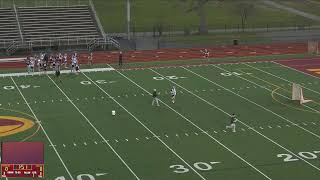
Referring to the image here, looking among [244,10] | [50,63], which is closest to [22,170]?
[50,63]

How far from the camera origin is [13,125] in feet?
94.1

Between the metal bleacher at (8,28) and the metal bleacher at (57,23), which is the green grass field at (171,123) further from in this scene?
the metal bleacher at (57,23)

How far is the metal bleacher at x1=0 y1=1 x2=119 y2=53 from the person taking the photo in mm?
49906

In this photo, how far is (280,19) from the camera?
65625mm

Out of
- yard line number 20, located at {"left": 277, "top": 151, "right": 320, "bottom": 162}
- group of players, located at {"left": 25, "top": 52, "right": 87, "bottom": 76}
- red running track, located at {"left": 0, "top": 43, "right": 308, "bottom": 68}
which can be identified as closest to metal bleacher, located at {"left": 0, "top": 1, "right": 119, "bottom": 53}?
red running track, located at {"left": 0, "top": 43, "right": 308, "bottom": 68}

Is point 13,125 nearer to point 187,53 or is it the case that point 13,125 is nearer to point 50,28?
point 187,53

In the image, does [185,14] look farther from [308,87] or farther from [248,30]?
[308,87]

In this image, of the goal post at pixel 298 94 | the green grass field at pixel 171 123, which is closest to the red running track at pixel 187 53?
the green grass field at pixel 171 123

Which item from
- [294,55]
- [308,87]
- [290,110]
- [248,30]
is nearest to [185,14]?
[248,30]

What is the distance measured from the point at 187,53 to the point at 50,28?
1116 cm
